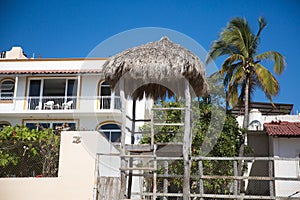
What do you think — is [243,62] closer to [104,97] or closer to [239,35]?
[239,35]

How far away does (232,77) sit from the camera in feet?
55.4

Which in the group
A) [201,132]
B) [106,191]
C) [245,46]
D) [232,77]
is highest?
[245,46]

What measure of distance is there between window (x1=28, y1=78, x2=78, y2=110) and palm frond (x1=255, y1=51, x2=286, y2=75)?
943cm

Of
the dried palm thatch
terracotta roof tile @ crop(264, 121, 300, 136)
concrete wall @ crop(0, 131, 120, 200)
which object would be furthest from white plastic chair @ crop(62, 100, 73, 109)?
the dried palm thatch

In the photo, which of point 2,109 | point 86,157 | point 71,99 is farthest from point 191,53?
point 2,109

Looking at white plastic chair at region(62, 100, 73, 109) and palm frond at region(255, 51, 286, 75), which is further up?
palm frond at region(255, 51, 286, 75)

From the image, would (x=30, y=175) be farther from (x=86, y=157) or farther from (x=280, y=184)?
(x=280, y=184)

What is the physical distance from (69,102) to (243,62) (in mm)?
8952

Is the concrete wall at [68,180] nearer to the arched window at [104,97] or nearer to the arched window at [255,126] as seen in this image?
the arched window at [104,97]

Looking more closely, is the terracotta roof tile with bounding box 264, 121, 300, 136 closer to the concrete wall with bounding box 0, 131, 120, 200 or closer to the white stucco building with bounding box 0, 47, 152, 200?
the white stucco building with bounding box 0, 47, 152, 200

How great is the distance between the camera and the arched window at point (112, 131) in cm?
1967

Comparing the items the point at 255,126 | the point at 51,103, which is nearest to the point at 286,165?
the point at 255,126

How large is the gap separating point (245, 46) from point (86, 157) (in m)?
10.4

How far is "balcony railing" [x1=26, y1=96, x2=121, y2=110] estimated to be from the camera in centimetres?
1962
